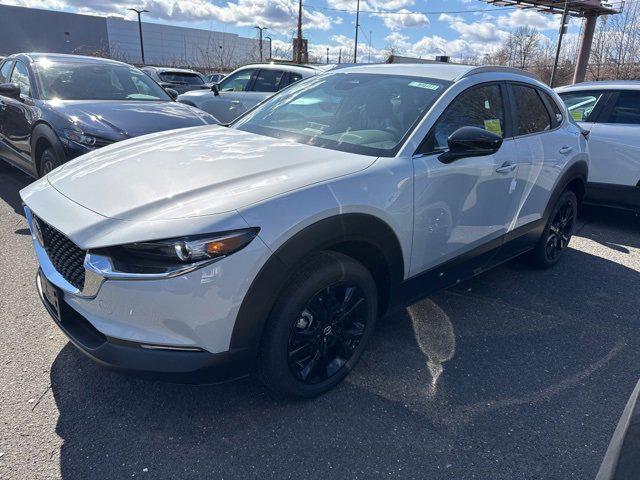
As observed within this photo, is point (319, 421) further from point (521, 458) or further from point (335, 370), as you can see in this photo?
point (521, 458)

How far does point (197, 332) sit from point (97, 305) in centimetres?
46

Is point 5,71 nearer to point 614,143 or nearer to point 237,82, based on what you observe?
point 237,82

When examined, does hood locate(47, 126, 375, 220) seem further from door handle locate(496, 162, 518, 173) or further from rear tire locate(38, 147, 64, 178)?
rear tire locate(38, 147, 64, 178)

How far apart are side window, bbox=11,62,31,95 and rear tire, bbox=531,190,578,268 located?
561 cm

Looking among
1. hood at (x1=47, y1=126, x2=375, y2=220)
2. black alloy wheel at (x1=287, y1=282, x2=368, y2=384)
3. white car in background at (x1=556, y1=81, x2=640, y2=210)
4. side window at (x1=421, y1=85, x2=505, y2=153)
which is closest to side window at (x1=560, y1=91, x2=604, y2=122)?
white car in background at (x1=556, y1=81, x2=640, y2=210)

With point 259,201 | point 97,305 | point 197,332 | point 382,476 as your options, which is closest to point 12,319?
point 97,305

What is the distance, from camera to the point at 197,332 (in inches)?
78.3

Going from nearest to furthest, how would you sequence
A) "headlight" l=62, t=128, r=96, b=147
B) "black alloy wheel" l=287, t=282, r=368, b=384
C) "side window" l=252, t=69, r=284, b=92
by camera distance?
"black alloy wheel" l=287, t=282, r=368, b=384, "headlight" l=62, t=128, r=96, b=147, "side window" l=252, t=69, r=284, b=92

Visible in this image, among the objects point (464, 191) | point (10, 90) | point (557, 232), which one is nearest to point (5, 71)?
point (10, 90)

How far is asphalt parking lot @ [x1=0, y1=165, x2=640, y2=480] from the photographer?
2152 mm

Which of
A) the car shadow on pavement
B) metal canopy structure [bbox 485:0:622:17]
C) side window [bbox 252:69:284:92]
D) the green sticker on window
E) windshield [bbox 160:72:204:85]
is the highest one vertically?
metal canopy structure [bbox 485:0:622:17]

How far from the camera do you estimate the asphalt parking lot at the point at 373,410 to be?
2.15 meters

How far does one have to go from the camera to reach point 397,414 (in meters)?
2.49

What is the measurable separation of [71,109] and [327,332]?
13.1 feet
